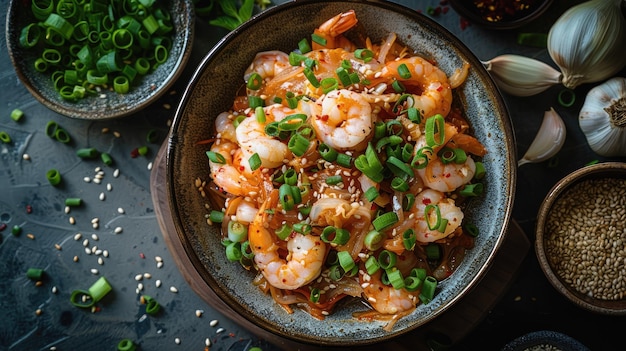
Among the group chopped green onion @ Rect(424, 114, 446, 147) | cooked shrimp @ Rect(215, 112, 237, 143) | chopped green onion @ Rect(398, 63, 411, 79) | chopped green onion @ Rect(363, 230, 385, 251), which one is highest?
chopped green onion @ Rect(398, 63, 411, 79)

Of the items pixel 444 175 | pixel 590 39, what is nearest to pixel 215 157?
pixel 444 175

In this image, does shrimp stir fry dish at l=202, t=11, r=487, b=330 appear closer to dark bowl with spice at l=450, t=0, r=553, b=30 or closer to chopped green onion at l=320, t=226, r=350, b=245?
chopped green onion at l=320, t=226, r=350, b=245

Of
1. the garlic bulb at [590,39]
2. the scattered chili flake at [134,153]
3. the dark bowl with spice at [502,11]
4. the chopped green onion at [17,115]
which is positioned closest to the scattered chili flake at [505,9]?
the dark bowl with spice at [502,11]

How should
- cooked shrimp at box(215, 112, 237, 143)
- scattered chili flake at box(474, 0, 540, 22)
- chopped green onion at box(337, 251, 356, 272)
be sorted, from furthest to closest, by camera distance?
scattered chili flake at box(474, 0, 540, 22)
cooked shrimp at box(215, 112, 237, 143)
chopped green onion at box(337, 251, 356, 272)

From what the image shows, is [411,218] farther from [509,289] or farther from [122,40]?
[122,40]

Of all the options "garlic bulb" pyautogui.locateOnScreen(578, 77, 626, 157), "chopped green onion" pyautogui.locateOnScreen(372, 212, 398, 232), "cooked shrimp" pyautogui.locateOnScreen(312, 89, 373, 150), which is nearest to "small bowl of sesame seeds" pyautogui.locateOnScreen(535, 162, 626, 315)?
"garlic bulb" pyautogui.locateOnScreen(578, 77, 626, 157)

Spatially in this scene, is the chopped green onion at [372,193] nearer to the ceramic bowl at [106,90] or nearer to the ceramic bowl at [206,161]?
the ceramic bowl at [206,161]

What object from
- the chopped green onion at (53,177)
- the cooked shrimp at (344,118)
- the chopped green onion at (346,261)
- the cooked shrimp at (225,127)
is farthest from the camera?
the chopped green onion at (53,177)
